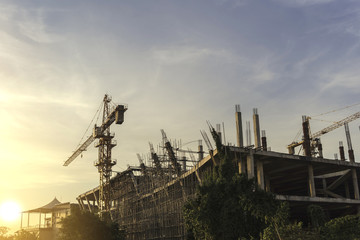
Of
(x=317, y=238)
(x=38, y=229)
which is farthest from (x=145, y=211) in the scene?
(x=38, y=229)

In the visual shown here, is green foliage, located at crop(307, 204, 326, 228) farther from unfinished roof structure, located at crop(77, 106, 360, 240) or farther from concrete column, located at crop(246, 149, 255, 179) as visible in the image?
concrete column, located at crop(246, 149, 255, 179)

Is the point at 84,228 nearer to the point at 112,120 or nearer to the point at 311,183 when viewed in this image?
the point at 311,183

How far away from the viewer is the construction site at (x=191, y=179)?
4756 centimetres

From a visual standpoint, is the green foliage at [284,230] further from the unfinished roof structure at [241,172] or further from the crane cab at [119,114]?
the crane cab at [119,114]

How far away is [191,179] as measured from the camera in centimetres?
4828

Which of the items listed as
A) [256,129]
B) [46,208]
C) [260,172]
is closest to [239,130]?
[256,129]

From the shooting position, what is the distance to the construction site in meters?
47.6

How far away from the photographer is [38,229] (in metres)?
90.1

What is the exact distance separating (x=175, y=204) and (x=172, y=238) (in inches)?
167

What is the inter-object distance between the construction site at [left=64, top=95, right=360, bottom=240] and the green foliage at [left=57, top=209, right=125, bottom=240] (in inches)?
308

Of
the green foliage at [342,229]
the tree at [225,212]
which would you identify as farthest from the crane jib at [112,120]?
the green foliage at [342,229]

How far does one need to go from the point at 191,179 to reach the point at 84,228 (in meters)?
14.3

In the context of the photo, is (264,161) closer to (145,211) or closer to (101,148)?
(145,211)

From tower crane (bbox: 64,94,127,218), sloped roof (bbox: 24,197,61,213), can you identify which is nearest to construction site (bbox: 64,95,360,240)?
tower crane (bbox: 64,94,127,218)
